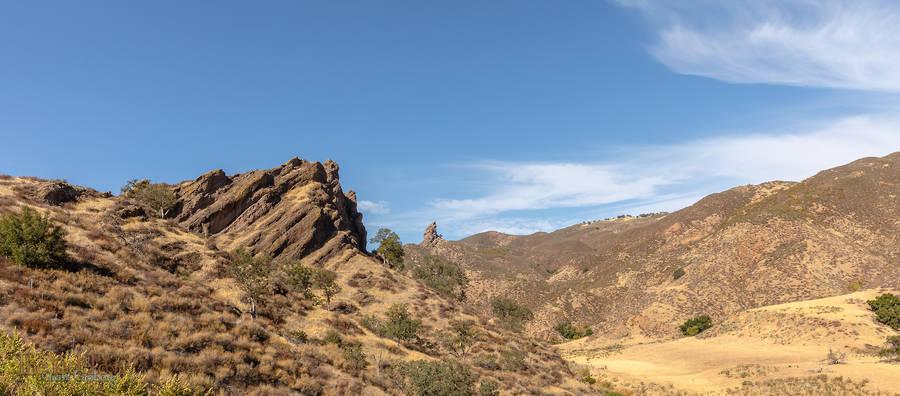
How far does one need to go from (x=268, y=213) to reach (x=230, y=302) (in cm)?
4113

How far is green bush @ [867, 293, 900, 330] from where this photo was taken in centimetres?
5047

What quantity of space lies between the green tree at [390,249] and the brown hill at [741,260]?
1222 inches

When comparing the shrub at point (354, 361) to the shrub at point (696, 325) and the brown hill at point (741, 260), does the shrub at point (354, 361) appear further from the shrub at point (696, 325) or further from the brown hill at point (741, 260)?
the brown hill at point (741, 260)

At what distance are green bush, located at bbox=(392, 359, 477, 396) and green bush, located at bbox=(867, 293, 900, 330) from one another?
218 ft

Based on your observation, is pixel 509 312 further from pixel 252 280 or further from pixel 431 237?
pixel 431 237

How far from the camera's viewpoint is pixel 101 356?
36.0 ft

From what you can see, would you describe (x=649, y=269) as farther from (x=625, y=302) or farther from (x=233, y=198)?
(x=233, y=198)

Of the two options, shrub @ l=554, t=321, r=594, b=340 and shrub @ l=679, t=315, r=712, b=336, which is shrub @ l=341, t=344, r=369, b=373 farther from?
shrub @ l=554, t=321, r=594, b=340

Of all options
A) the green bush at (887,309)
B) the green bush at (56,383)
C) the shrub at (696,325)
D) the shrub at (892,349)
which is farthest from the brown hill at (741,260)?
the green bush at (56,383)

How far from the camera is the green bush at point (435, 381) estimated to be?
19469 millimetres

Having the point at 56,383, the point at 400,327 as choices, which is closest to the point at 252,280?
the point at 400,327

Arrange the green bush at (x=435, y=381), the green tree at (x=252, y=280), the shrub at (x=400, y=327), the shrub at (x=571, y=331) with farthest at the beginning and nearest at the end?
the shrub at (x=571, y=331), the shrub at (x=400, y=327), the green tree at (x=252, y=280), the green bush at (x=435, y=381)

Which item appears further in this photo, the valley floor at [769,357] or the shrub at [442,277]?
the shrub at [442,277]

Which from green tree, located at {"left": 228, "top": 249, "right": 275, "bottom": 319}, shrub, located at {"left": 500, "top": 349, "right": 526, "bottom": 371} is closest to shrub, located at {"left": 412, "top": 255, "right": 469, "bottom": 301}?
shrub, located at {"left": 500, "top": 349, "right": 526, "bottom": 371}
